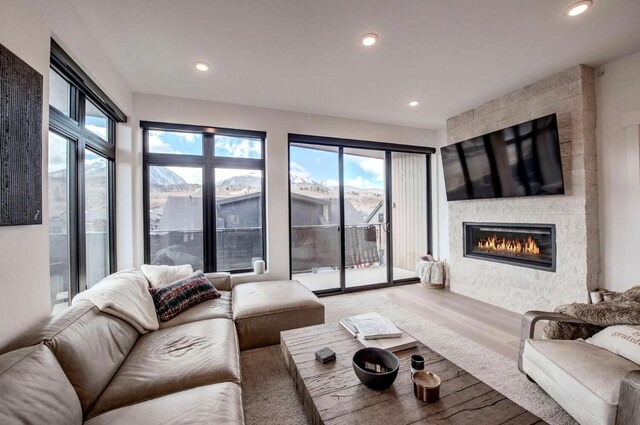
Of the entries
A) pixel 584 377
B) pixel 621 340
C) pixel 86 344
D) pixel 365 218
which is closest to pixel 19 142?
pixel 86 344

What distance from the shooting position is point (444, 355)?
2303mm

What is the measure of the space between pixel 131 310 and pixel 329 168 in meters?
3.03

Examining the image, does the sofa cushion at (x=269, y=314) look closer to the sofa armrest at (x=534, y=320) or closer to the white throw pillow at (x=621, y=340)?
the sofa armrest at (x=534, y=320)

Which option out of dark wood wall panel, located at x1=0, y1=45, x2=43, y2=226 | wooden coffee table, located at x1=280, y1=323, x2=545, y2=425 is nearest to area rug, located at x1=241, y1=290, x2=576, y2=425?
wooden coffee table, located at x1=280, y1=323, x2=545, y2=425

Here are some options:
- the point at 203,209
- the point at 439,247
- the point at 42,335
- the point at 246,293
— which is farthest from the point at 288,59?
the point at 439,247

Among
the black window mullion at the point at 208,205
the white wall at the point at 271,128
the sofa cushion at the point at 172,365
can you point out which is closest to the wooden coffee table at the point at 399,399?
the sofa cushion at the point at 172,365

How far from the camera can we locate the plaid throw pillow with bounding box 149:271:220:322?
2.22m

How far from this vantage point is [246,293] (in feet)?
9.18

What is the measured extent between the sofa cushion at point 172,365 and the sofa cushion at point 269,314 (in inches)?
15.8

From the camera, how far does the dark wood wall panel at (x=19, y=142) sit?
1242 mm

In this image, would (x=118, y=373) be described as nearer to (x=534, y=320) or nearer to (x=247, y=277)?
(x=247, y=277)

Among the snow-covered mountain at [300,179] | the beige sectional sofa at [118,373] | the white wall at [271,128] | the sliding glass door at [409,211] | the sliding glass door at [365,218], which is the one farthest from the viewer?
the sliding glass door at [409,211]

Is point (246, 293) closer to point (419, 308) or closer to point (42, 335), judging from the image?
point (42, 335)

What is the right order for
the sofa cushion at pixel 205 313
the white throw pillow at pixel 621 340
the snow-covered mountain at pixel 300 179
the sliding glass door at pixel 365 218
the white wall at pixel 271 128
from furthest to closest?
the sliding glass door at pixel 365 218
the snow-covered mountain at pixel 300 179
the white wall at pixel 271 128
the sofa cushion at pixel 205 313
the white throw pillow at pixel 621 340
